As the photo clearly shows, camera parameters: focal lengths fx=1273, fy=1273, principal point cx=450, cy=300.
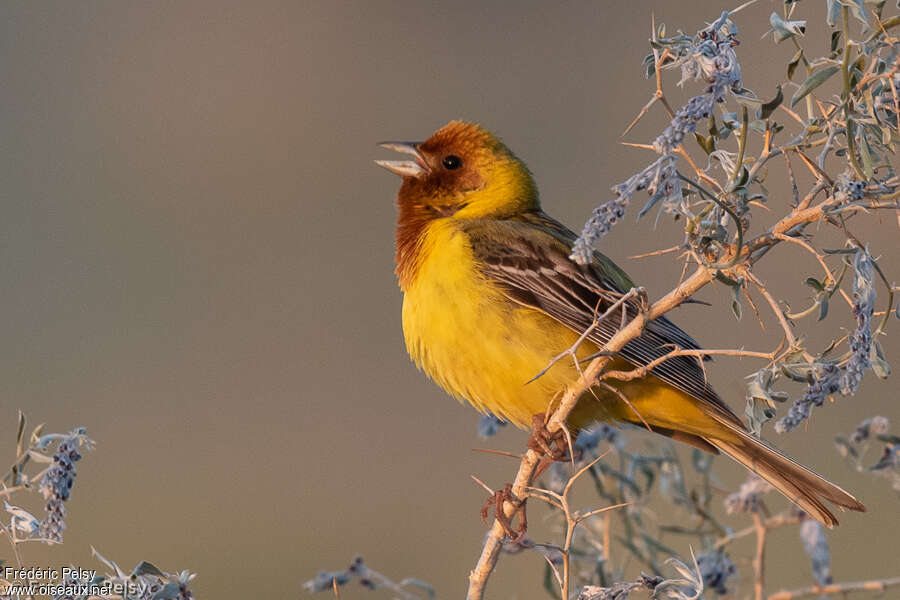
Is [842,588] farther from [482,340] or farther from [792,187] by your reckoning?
[482,340]

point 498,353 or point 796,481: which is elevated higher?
point 498,353

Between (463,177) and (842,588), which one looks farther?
(463,177)

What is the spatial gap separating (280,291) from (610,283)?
31.5 ft

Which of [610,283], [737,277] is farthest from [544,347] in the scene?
[737,277]

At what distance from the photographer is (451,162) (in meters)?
5.08

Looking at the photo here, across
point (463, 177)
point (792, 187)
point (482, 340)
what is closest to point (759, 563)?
point (792, 187)

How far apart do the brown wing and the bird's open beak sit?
568 mm

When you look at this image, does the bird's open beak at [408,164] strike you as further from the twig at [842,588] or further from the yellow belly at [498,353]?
the twig at [842,588]

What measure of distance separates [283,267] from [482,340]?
10.3 metres

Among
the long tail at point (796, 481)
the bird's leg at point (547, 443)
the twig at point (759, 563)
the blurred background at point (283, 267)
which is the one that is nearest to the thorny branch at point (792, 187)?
the twig at point (759, 563)

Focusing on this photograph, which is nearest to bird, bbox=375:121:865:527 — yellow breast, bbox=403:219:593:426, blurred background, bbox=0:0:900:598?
yellow breast, bbox=403:219:593:426

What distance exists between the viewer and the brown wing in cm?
401

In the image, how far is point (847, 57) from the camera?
2.30m

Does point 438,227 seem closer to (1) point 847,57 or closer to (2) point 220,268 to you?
(1) point 847,57
